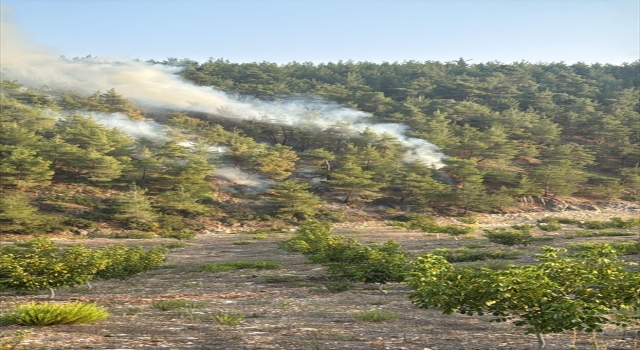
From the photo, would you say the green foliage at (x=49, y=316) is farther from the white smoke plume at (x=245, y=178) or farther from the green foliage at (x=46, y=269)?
the white smoke plume at (x=245, y=178)

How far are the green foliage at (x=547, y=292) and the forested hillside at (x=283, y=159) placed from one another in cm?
3486

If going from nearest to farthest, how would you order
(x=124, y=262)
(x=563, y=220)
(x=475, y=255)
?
(x=124, y=262), (x=475, y=255), (x=563, y=220)

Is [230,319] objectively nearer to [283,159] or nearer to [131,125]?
[283,159]

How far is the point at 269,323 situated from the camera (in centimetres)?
881

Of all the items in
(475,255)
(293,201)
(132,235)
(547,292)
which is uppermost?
(547,292)

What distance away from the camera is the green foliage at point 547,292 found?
543cm

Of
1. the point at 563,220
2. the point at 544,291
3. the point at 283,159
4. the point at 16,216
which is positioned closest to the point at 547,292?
the point at 544,291

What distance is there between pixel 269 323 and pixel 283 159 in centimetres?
4207

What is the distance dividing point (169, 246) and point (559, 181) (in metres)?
44.5

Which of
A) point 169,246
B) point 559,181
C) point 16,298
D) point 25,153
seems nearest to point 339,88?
point 559,181

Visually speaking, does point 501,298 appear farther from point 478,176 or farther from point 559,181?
point 559,181

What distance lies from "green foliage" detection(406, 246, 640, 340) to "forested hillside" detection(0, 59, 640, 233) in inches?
1373

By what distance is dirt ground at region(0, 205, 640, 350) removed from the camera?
278 inches

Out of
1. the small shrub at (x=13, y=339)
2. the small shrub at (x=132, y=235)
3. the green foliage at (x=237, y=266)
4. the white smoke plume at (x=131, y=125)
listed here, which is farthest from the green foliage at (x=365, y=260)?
the white smoke plume at (x=131, y=125)
